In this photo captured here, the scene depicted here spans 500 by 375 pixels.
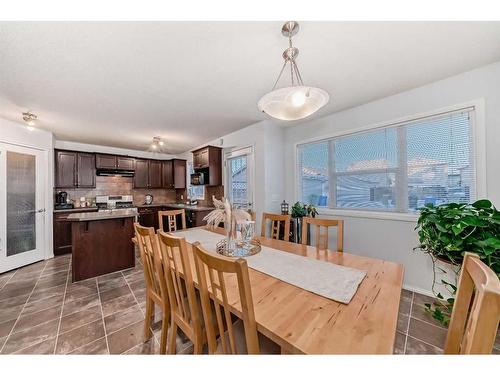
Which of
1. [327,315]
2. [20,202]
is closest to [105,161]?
[20,202]

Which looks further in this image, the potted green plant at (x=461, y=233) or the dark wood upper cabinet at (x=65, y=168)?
the dark wood upper cabinet at (x=65, y=168)

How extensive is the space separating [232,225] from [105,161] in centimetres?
470

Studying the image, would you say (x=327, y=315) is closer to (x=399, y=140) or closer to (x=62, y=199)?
(x=399, y=140)

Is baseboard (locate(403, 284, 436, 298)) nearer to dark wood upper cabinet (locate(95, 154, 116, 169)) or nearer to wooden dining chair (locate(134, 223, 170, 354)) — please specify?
wooden dining chair (locate(134, 223, 170, 354))

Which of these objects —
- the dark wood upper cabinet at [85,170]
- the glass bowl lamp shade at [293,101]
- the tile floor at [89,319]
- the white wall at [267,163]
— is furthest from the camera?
the dark wood upper cabinet at [85,170]

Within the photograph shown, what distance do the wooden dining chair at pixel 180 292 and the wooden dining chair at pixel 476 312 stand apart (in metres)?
1.05

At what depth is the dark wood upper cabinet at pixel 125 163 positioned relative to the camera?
495cm

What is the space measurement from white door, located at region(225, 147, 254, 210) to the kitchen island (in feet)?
6.09

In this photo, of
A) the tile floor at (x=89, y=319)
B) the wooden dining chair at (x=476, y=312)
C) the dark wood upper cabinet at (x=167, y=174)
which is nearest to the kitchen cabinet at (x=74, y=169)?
the dark wood upper cabinet at (x=167, y=174)

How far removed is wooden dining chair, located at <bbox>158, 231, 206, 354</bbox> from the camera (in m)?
1.05

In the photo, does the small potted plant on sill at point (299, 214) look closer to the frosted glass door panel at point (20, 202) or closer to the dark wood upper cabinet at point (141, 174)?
the dark wood upper cabinet at point (141, 174)

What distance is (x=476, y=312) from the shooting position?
53 cm

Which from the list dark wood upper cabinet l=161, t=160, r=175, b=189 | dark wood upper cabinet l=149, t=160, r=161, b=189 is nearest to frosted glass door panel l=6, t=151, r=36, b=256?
dark wood upper cabinet l=149, t=160, r=161, b=189
